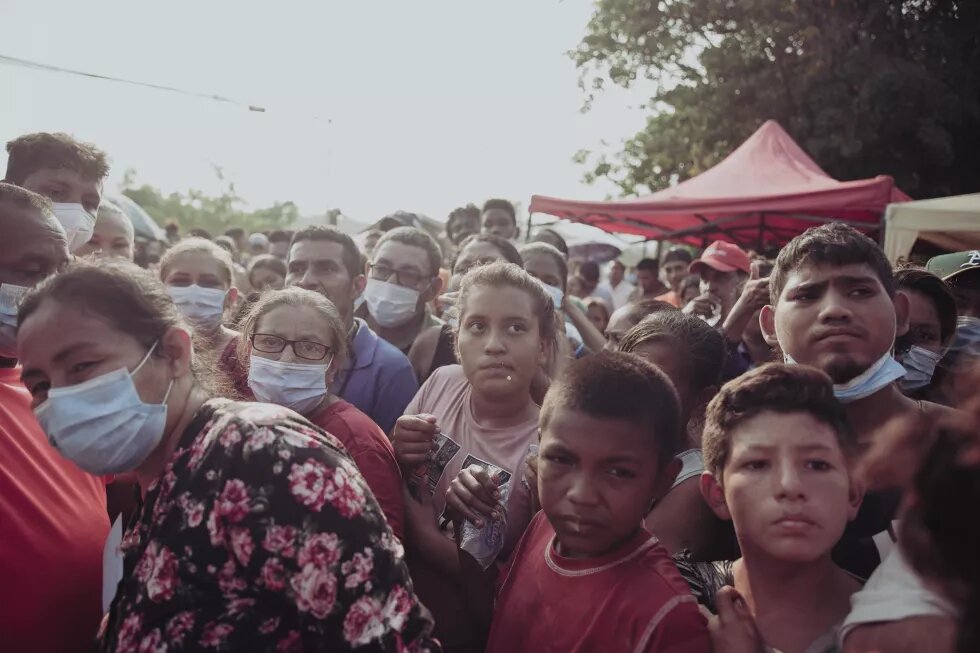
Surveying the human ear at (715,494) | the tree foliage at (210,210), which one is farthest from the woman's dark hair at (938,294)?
the tree foliage at (210,210)

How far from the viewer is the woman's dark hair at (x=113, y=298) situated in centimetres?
173

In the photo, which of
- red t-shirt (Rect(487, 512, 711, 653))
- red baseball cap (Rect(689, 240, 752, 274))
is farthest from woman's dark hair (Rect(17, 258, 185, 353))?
red baseball cap (Rect(689, 240, 752, 274))

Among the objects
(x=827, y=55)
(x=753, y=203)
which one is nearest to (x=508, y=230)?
(x=753, y=203)

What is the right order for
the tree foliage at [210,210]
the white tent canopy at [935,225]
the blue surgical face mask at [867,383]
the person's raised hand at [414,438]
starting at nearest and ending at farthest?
the blue surgical face mask at [867,383]
the person's raised hand at [414,438]
the white tent canopy at [935,225]
the tree foliage at [210,210]

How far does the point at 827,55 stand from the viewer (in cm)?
1438

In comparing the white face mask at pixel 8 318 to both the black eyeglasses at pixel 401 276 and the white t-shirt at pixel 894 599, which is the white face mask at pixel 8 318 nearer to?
the black eyeglasses at pixel 401 276

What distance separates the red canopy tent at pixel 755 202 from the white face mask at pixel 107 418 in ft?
26.9

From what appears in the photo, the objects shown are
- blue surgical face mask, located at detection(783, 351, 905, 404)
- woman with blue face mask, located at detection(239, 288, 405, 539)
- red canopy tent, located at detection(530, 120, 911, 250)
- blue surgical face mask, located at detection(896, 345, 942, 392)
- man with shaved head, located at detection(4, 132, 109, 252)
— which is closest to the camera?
blue surgical face mask, located at detection(783, 351, 905, 404)

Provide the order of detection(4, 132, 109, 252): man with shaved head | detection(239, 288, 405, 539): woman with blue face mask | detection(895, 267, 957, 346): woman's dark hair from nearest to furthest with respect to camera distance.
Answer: detection(239, 288, 405, 539): woman with blue face mask < detection(895, 267, 957, 346): woman's dark hair < detection(4, 132, 109, 252): man with shaved head

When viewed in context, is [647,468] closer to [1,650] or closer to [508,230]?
[1,650]

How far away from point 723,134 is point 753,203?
306 inches

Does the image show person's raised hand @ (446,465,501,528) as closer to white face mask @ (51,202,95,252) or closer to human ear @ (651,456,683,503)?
human ear @ (651,456,683,503)

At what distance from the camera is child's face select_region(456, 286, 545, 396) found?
8.95 ft

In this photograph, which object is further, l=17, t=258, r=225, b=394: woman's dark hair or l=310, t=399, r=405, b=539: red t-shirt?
l=310, t=399, r=405, b=539: red t-shirt
